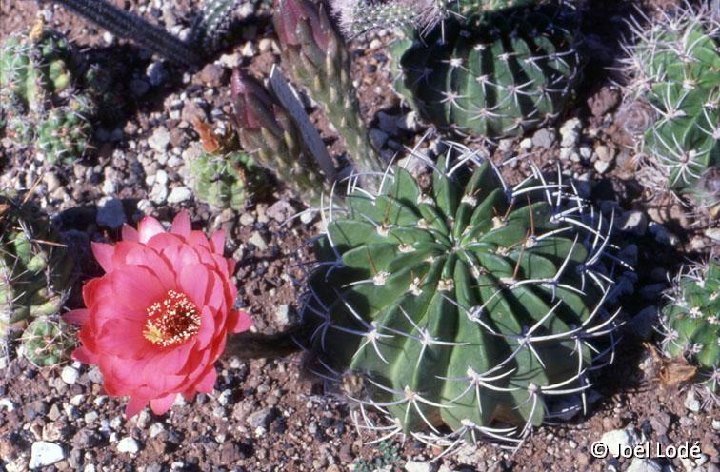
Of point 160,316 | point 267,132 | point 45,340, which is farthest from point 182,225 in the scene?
point 45,340

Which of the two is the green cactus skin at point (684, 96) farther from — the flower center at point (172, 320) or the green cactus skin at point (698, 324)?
the flower center at point (172, 320)

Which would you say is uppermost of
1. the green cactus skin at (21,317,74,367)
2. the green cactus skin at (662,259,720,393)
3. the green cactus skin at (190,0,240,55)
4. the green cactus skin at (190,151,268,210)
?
the green cactus skin at (190,0,240,55)

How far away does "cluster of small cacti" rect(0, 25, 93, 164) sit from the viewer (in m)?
3.39

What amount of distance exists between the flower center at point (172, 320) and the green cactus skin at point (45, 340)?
792 millimetres

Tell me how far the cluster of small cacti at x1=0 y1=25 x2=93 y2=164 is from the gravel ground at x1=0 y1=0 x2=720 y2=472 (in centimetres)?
11

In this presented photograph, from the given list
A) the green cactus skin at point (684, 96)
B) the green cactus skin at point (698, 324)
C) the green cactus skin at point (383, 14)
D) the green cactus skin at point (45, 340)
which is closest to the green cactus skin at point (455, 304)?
the green cactus skin at point (698, 324)

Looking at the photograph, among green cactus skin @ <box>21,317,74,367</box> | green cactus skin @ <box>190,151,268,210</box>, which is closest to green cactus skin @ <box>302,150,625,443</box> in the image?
green cactus skin @ <box>190,151,268,210</box>

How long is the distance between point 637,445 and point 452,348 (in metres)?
0.85

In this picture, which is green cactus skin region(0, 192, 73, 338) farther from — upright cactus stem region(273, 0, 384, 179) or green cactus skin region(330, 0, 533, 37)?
green cactus skin region(330, 0, 533, 37)

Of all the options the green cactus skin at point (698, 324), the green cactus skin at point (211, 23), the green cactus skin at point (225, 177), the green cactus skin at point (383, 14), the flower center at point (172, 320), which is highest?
the green cactus skin at point (383, 14)

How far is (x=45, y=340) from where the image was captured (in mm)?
2906

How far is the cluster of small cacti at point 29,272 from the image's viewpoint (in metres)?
2.78

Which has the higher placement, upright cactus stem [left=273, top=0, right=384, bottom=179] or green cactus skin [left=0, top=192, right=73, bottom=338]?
upright cactus stem [left=273, top=0, right=384, bottom=179]

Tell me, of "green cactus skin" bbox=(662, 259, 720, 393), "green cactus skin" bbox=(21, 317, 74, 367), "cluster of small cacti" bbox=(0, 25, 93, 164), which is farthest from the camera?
"cluster of small cacti" bbox=(0, 25, 93, 164)
